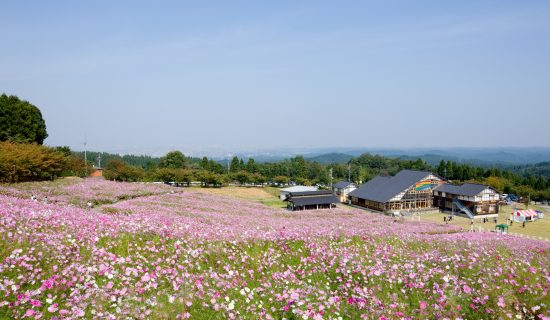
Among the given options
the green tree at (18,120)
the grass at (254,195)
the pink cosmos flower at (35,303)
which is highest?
the green tree at (18,120)

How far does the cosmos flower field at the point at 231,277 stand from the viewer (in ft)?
18.9

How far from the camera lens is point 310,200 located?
61094 millimetres

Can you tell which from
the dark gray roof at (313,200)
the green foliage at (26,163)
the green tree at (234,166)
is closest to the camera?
the green foliage at (26,163)

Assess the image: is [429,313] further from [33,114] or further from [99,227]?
[33,114]

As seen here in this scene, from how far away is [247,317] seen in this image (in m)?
5.68

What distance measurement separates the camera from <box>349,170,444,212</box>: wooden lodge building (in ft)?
217

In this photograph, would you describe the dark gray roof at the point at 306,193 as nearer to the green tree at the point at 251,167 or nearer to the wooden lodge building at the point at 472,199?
the wooden lodge building at the point at 472,199

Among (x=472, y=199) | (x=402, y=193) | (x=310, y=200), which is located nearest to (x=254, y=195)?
(x=310, y=200)

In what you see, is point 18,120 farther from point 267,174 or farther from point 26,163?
point 267,174

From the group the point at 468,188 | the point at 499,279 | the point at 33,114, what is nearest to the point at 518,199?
the point at 468,188

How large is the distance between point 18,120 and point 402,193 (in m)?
69.8

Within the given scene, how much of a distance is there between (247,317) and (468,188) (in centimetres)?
7055

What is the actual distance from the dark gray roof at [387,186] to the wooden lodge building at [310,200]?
10.2 m

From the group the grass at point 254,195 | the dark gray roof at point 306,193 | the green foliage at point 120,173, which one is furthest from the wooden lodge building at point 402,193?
the green foliage at point 120,173
